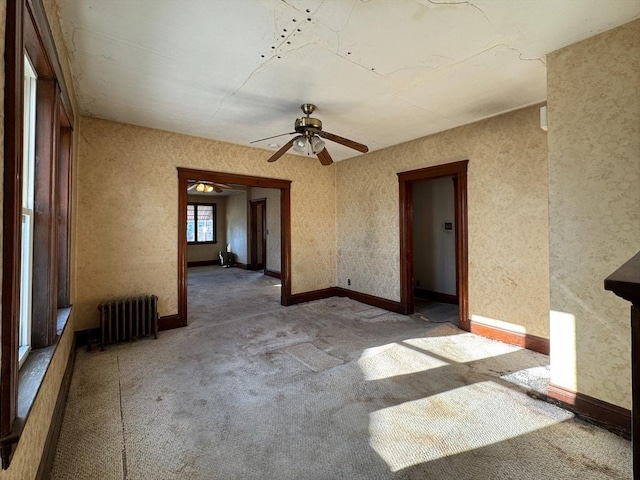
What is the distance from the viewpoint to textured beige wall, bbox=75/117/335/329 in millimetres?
3318

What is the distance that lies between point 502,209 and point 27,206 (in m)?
4.14

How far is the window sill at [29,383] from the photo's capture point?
3.21 ft

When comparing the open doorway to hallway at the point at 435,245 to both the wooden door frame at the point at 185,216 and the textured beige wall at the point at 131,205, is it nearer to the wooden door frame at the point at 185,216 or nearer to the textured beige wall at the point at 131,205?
the wooden door frame at the point at 185,216

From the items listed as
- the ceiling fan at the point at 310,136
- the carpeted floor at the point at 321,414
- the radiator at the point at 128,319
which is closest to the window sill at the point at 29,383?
the carpeted floor at the point at 321,414

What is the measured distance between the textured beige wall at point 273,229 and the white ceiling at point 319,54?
457 centimetres

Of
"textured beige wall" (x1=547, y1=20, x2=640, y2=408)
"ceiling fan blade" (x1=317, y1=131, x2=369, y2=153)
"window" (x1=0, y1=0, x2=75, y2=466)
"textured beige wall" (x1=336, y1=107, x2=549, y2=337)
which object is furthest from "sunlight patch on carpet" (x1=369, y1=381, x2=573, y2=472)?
"ceiling fan blade" (x1=317, y1=131, x2=369, y2=153)

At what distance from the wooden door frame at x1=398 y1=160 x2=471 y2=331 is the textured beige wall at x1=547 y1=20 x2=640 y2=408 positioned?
1.59 m

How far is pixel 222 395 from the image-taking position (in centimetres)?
228

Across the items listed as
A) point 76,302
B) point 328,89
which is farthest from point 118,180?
point 328,89

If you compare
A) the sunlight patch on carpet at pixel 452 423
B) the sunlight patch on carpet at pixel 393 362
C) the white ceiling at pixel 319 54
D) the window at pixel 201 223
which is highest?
the white ceiling at pixel 319 54

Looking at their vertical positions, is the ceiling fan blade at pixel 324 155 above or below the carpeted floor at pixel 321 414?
above

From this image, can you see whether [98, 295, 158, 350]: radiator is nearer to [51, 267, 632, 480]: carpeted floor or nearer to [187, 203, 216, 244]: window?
[51, 267, 632, 480]: carpeted floor

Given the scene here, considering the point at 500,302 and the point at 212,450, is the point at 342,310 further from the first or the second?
the point at 212,450

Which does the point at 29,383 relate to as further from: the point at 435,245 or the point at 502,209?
the point at 435,245
